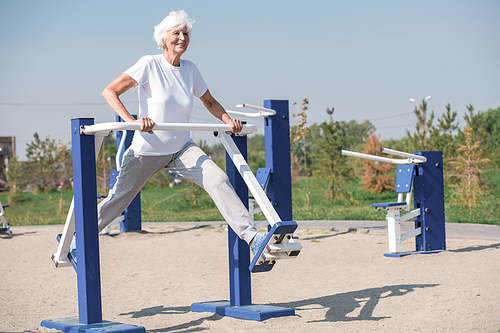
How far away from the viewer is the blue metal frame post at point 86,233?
3059mm

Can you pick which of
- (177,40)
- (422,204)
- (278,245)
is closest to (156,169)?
(177,40)

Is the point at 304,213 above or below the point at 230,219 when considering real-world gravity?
below

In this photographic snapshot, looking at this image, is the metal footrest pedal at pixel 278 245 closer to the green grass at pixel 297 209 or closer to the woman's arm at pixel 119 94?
the woman's arm at pixel 119 94

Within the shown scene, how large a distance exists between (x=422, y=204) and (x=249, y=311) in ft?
11.1

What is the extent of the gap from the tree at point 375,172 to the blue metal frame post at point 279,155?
9124 millimetres

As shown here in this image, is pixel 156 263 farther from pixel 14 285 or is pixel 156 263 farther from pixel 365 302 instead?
pixel 365 302

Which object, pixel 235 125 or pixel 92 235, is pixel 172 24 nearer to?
pixel 235 125

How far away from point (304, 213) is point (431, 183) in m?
5.15

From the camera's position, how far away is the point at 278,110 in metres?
6.30

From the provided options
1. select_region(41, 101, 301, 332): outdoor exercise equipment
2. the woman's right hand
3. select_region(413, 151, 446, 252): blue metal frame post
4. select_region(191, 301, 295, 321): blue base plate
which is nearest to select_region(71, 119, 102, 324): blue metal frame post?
select_region(41, 101, 301, 332): outdoor exercise equipment

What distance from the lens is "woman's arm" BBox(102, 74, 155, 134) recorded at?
2.91m

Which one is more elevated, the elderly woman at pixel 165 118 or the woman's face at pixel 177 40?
the woman's face at pixel 177 40

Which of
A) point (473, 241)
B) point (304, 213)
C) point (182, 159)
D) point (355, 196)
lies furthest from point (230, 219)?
point (355, 196)

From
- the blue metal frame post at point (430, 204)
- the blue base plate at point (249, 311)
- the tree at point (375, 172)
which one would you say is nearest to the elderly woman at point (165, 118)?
the blue base plate at point (249, 311)
